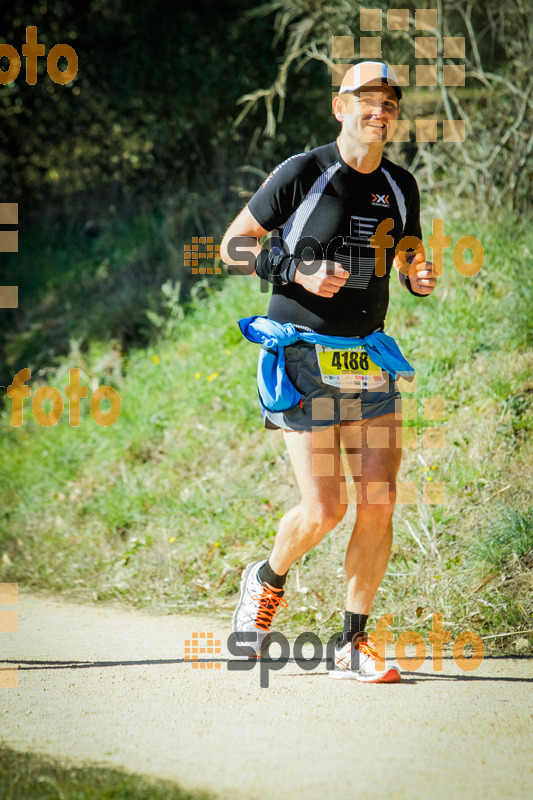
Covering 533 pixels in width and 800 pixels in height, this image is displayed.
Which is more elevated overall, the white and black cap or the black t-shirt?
the white and black cap

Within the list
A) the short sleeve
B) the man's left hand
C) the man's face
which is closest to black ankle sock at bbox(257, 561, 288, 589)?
the man's left hand

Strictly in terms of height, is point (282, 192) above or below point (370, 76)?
below

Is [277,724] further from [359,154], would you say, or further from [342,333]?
[359,154]

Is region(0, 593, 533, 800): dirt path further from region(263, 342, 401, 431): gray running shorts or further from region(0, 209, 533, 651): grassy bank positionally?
region(263, 342, 401, 431): gray running shorts

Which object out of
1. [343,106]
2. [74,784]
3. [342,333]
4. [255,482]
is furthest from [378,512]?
[255,482]

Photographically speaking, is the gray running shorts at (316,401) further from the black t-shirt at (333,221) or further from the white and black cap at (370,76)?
the white and black cap at (370,76)

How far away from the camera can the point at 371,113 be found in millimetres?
3592

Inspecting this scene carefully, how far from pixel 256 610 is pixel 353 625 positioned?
43cm

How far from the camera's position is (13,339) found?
33.1ft

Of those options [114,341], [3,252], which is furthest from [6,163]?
[114,341]

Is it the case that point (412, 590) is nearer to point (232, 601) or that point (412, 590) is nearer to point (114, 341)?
point (232, 601)

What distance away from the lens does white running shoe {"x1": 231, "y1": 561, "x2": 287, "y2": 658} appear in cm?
386

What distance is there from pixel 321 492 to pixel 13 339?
7.29m

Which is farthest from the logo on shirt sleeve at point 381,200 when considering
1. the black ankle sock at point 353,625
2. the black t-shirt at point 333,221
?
the black ankle sock at point 353,625
